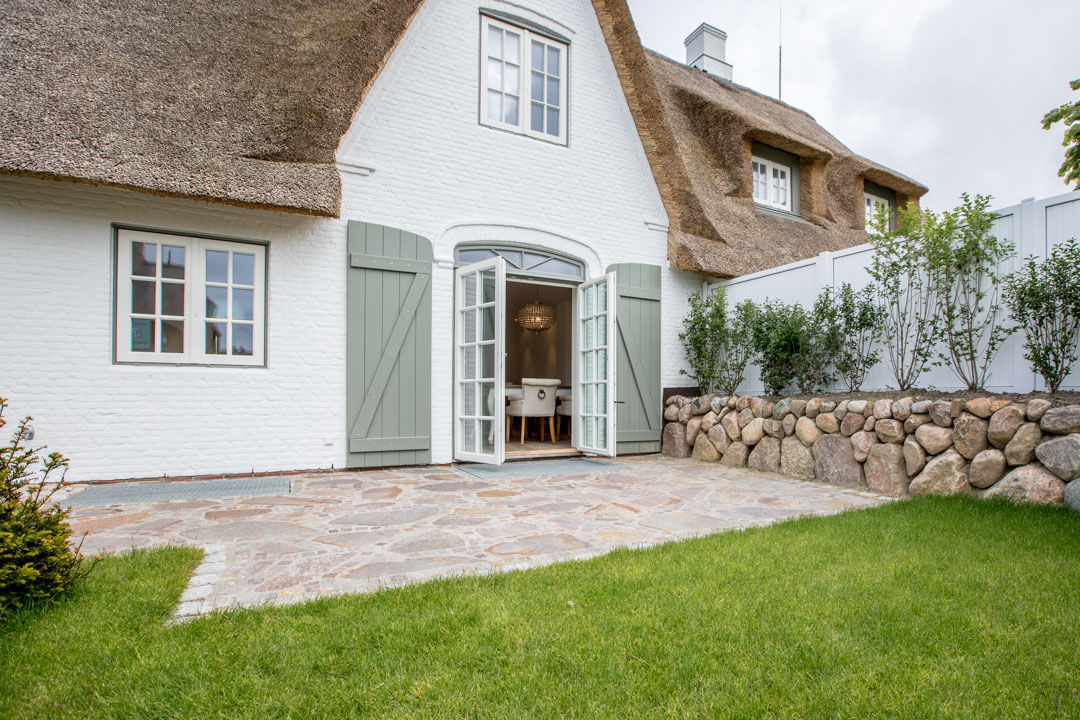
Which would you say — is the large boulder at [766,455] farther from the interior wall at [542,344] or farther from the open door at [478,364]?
the interior wall at [542,344]

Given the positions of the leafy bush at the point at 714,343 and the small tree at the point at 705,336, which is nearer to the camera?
the leafy bush at the point at 714,343

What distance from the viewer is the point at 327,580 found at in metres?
2.49

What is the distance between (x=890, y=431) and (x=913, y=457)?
0.86 feet

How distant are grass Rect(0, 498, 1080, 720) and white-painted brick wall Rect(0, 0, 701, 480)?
2.66 meters

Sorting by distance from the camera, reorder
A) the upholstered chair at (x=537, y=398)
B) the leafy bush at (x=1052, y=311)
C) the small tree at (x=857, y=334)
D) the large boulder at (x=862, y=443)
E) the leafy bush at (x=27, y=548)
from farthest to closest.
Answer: the upholstered chair at (x=537, y=398) → the small tree at (x=857, y=334) → the large boulder at (x=862, y=443) → the leafy bush at (x=1052, y=311) → the leafy bush at (x=27, y=548)

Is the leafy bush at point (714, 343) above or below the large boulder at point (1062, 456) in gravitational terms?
above

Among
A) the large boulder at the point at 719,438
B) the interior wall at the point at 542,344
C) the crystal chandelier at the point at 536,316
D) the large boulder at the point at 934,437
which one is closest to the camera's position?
the large boulder at the point at 934,437

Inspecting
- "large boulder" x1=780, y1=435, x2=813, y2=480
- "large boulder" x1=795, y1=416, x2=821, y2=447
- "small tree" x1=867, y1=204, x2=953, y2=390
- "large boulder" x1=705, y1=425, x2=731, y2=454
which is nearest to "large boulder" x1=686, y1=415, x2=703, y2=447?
"large boulder" x1=705, y1=425, x2=731, y2=454

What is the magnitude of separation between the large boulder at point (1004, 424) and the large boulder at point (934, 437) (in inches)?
11.1

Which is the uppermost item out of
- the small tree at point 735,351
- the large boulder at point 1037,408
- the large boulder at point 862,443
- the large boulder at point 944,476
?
the small tree at point 735,351

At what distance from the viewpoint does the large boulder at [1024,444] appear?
3793 mm

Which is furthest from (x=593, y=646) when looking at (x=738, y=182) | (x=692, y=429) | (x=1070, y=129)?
(x=738, y=182)

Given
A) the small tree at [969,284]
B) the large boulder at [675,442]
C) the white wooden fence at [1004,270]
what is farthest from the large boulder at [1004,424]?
the large boulder at [675,442]

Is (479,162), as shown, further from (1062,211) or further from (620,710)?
(620,710)
